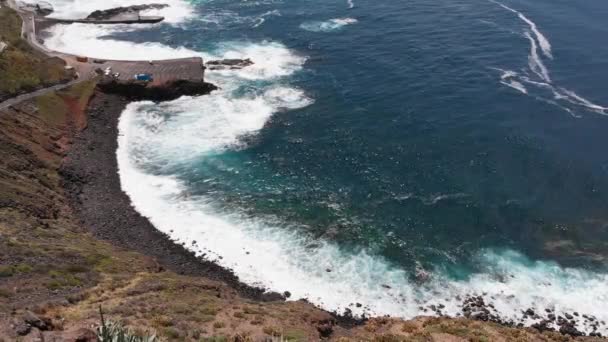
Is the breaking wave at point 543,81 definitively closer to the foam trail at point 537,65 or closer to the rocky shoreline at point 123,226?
the foam trail at point 537,65

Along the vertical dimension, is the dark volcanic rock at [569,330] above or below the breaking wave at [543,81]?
below

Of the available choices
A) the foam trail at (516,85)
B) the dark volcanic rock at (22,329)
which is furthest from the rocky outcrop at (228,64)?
the dark volcanic rock at (22,329)

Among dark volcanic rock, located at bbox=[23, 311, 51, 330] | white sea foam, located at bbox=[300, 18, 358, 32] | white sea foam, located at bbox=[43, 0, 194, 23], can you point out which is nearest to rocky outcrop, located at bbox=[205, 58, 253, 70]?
white sea foam, located at bbox=[300, 18, 358, 32]

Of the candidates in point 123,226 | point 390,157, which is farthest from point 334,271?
point 123,226

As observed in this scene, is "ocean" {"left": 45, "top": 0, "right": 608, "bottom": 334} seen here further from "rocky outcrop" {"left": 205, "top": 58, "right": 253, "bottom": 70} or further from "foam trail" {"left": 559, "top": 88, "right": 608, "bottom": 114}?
"rocky outcrop" {"left": 205, "top": 58, "right": 253, "bottom": 70}

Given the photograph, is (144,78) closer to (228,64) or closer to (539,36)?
(228,64)

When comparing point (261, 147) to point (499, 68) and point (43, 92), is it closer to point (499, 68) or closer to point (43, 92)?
point (43, 92)
